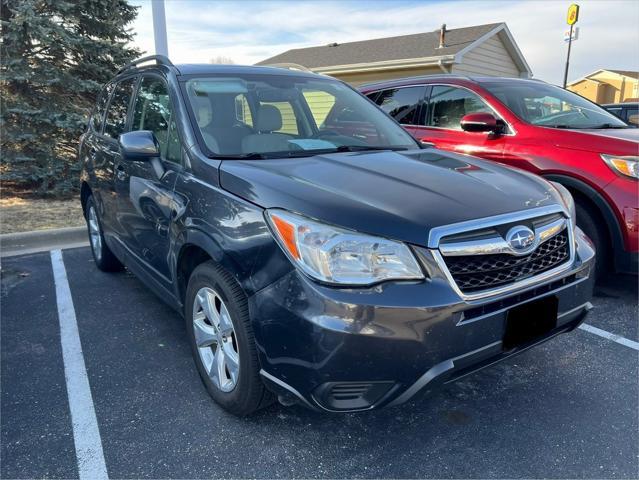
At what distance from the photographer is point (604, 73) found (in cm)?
3516

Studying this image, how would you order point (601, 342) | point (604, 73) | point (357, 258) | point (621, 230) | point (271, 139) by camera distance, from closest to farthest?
point (357, 258) < point (271, 139) < point (601, 342) < point (621, 230) < point (604, 73)

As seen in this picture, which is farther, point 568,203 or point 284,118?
point 284,118

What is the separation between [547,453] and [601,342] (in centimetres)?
139

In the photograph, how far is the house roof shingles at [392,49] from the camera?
16.6 meters

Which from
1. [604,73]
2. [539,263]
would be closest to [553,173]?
[539,263]

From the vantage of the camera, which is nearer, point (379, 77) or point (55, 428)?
point (55, 428)

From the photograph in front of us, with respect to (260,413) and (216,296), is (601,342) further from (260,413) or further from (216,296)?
(216,296)

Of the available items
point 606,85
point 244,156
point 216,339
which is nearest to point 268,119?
point 244,156

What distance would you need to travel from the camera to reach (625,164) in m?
3.64

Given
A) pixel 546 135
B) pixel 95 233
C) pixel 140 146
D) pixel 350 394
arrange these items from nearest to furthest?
pixel 350 394, pixel 140 146, pixel 546 135, pixel 95 233

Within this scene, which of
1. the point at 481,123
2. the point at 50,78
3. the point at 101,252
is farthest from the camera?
the point at 50,78

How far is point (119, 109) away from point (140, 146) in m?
1.40

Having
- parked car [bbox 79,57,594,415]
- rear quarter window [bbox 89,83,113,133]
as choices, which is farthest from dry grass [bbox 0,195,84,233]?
parked car [bbox 79,57,594,415]

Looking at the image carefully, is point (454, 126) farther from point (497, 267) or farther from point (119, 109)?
point (497, 267)
